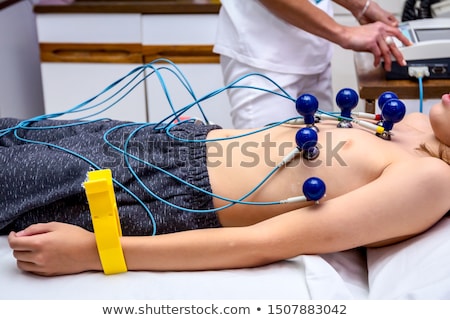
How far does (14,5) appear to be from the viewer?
2.62 m

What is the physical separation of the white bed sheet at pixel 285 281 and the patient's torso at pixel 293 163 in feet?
0.49

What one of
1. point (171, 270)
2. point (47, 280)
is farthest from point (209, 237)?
point (47, 280)

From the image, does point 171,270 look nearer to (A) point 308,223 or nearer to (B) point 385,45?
(A) point 308,223

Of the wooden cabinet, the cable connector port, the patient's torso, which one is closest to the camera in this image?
the patient's torso

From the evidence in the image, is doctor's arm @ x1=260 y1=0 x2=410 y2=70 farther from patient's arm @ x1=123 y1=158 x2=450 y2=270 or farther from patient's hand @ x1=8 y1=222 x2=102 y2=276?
patient's hand @ x1=8 y1=222 x2=102 y2=276

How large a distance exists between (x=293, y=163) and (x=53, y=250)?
1.69 feet

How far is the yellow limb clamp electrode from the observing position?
3.59 ft

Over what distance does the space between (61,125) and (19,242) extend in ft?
1.27

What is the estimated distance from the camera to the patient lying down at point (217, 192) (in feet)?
3.64

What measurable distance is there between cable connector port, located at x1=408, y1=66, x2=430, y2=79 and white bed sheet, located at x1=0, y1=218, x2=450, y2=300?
0.53 meters

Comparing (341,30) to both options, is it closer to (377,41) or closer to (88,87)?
(377,41)

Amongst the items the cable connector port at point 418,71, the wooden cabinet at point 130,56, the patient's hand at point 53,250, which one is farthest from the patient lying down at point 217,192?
the wooden cabinet at point 130,56
